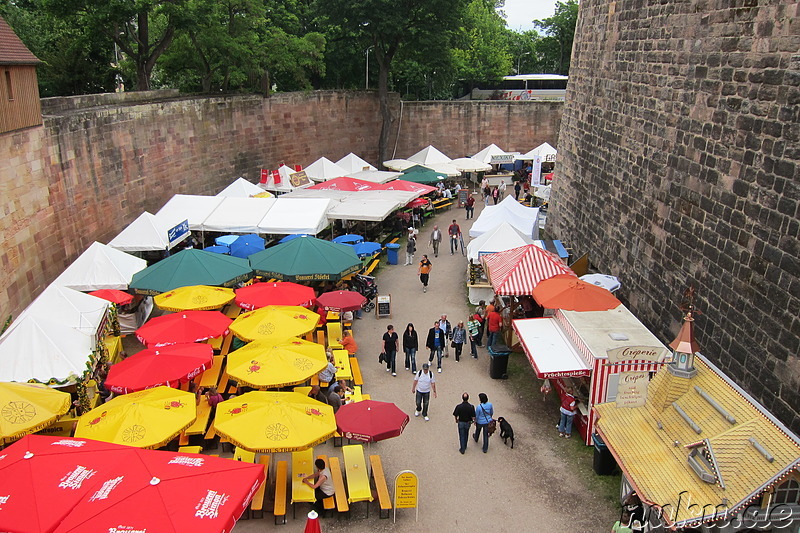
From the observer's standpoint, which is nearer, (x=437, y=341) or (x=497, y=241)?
(x=437, y=341)

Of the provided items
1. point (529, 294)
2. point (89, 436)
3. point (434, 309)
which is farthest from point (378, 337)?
point (89, 436)

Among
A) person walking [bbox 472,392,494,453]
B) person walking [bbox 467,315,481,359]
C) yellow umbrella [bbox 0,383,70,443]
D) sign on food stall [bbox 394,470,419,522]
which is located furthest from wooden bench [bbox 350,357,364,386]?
yellow umbrella [bbox 0,383,70,443]

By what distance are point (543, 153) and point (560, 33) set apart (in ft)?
71.6

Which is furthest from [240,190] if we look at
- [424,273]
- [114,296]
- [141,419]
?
[141,419]

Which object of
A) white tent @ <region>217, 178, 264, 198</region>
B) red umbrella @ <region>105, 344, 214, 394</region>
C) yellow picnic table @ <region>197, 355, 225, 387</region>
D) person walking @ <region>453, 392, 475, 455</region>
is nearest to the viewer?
person walking @ <region>453, 392, 475, 455</region>

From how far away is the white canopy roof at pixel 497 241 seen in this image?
17.0 m

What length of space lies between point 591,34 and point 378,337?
8480 mm

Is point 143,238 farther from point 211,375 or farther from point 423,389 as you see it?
point 423,389

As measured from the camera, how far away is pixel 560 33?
50.5 meters

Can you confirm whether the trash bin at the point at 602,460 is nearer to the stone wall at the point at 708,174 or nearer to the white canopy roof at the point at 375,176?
the stone wall at the point at 708,174

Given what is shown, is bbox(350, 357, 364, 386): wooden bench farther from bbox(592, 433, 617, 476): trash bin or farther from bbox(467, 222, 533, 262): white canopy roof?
bbox(467, 222, 533, 262): white canopy roof

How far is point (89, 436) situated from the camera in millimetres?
9211

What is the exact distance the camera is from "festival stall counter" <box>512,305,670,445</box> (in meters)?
10.4

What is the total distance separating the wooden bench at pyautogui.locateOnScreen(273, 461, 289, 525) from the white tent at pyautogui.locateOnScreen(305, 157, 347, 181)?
1815cm
